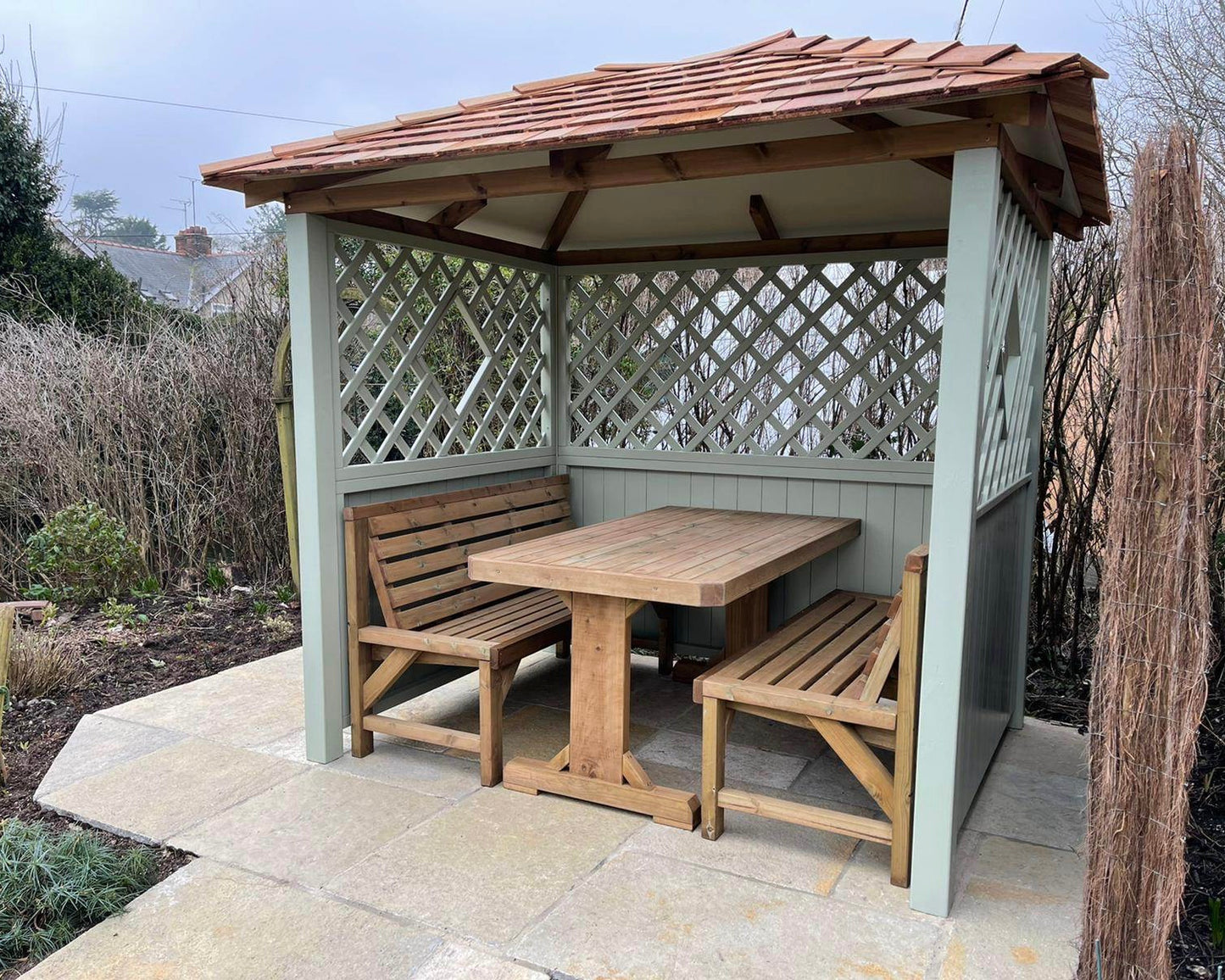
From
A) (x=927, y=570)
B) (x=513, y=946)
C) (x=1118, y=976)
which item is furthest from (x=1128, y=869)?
(x=513, y=946)

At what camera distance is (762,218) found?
3.67 meters

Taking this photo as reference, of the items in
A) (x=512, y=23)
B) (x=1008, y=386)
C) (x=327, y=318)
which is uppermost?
(x=512, y=23)

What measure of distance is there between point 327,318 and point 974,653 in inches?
89.5

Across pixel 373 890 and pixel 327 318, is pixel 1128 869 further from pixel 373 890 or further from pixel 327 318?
pixel 327 318

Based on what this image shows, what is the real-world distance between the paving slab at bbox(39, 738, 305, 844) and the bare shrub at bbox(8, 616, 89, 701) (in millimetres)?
921

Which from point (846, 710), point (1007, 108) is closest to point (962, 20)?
point (1007, 108)

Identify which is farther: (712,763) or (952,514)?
(712,763)

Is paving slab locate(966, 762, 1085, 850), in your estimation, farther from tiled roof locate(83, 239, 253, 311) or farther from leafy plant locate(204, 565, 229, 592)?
tiled roof locate(83, 239, 253, 311)

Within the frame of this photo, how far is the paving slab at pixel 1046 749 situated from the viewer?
3.20m

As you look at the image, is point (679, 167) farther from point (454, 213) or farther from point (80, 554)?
point (80, 554)

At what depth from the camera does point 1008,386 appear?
2.80 metres

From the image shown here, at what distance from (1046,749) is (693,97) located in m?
2.64

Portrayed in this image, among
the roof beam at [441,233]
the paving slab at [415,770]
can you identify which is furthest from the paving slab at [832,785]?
the roof beam at [441,233]

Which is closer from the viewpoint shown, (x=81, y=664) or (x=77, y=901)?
(x=77, y=901)
